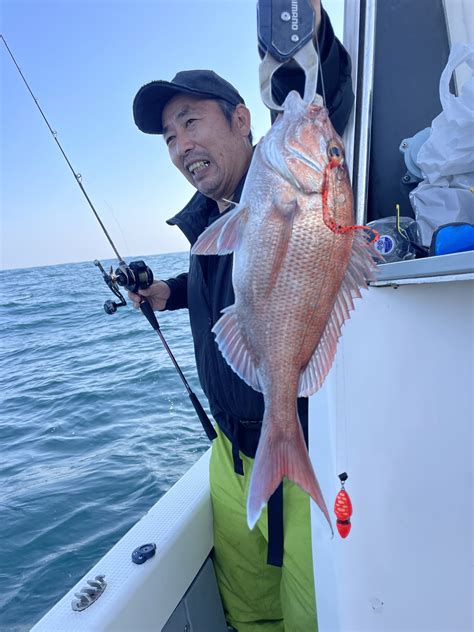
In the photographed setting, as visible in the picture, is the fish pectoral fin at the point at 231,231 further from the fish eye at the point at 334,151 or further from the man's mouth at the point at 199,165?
the man's mouth at the point at 199,165

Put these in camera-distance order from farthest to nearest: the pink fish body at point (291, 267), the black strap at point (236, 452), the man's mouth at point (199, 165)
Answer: the black strap at point (236, 452) → the man's mouth at point (199, 165) → the pink fish body at point (291, 267)

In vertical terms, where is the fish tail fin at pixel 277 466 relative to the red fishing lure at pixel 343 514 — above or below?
above

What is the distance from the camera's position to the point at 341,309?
106cm

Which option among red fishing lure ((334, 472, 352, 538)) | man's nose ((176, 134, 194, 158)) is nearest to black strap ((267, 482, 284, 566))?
red fishing lure ((334, 472, 352, 538))

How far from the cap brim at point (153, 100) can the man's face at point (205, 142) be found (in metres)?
0.03

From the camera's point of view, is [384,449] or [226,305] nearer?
[384,449]

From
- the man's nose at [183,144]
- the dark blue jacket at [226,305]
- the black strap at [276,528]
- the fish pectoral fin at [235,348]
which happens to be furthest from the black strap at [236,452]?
the man's nose at [183,144]

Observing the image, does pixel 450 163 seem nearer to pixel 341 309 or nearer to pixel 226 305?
pixel 341 309

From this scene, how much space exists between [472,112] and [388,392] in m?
0.99

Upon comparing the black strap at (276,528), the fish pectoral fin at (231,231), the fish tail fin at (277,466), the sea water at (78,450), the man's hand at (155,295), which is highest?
the fish pectoral fin at (231,231)

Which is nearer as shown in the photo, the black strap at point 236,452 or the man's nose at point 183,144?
the man's nose at point 183,144

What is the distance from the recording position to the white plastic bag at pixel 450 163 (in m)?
1.48

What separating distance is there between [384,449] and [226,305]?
87 cm

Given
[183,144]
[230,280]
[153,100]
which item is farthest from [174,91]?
[230,280]
